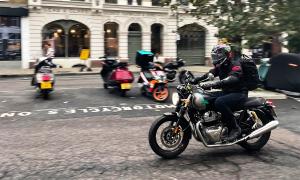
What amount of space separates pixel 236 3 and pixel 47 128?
8.52m

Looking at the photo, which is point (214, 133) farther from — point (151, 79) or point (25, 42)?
point (25, 42)

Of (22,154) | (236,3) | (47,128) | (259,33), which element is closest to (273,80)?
(259,33)

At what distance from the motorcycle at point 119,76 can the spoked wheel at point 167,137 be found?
692 cm

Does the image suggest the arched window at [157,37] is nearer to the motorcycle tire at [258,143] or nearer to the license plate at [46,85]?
the license plate at [46,85]

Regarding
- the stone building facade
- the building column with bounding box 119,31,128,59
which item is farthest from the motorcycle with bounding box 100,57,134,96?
the building column with bounding box 119,31,128,59

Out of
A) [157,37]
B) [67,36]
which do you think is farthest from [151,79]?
[157,37]

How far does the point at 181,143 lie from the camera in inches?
255

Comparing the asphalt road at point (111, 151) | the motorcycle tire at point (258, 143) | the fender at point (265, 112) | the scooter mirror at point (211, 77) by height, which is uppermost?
the scooter mirror at point (211, 77)

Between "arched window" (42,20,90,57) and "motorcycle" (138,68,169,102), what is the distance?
1769 centimetres

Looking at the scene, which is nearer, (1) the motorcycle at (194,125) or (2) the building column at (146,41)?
(1) the motorcycle at (194,125)

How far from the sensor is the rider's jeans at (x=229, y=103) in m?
6.43

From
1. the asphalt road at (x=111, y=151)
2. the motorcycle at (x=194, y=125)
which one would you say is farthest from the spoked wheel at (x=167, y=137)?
the asphalt road at (x=111, y=151)

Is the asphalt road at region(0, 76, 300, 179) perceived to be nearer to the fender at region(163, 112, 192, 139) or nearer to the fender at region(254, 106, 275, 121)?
the fender at region(163, 112, 192, 139)

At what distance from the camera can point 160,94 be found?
1281cm
